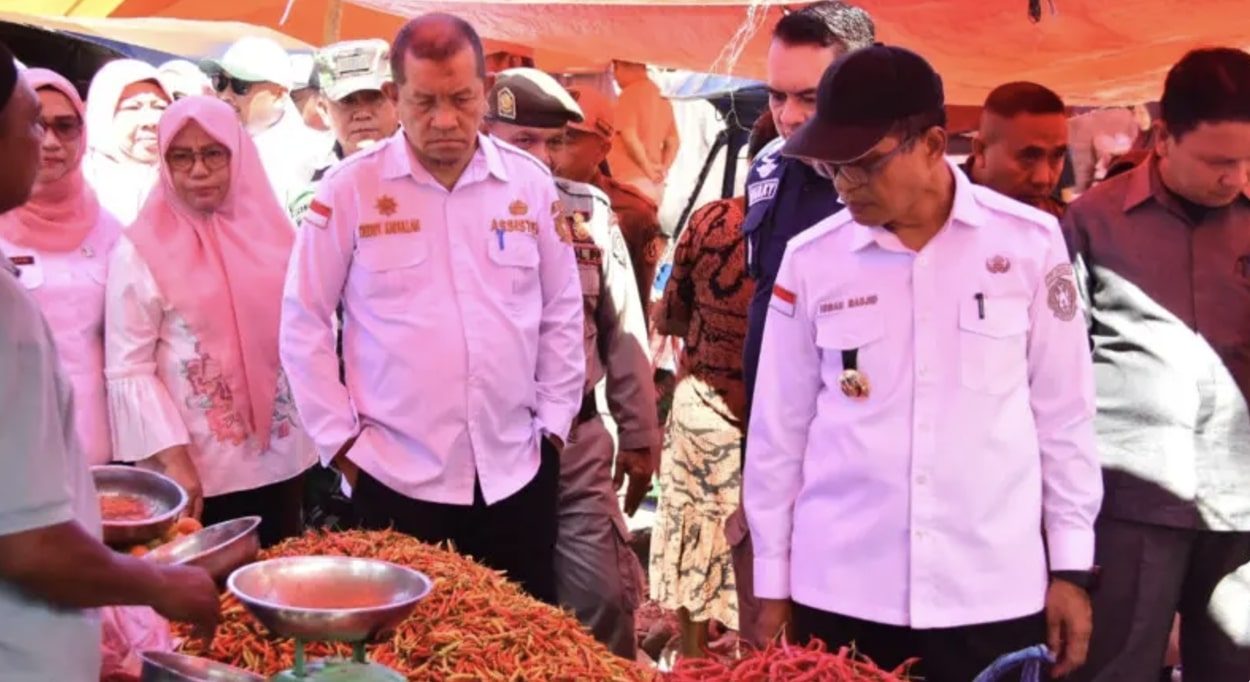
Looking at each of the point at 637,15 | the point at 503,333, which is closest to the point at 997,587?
the point at 503,333

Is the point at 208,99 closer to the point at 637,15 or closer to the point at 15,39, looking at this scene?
the point at 637,15

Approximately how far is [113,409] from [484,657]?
5.94 feet

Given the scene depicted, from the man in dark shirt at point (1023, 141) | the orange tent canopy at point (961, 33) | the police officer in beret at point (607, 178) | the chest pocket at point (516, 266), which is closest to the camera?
the chest pocket at point (516, 266)

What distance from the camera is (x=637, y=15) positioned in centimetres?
575

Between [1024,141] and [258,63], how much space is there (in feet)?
19.0

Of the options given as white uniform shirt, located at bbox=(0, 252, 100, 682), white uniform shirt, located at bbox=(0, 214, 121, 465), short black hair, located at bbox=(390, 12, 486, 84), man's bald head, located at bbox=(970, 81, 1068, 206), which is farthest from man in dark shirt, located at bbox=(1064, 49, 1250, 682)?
white uniform shirt, located at bbox=(0, 252, 100, 682)

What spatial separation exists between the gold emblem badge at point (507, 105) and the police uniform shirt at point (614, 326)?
31cm

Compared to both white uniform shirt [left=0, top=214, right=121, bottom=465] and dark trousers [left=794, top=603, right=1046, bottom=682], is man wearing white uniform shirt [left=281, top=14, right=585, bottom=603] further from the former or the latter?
dark trousers [left=794, top=603, right=1046, bottom=682]

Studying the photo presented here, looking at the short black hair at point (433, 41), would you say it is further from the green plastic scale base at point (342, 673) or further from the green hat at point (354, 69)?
the green plastic scale base at point (342, 673)

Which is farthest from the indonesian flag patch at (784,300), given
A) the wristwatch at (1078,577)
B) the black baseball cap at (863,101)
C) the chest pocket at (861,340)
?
Result: the wristwatch at (1078,577)

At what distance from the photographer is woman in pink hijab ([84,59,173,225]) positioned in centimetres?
575

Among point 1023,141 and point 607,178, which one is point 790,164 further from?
point 607,178

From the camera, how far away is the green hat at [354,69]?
5066 millimetres

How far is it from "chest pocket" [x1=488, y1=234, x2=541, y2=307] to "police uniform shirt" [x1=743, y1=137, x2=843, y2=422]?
21.8 inches
